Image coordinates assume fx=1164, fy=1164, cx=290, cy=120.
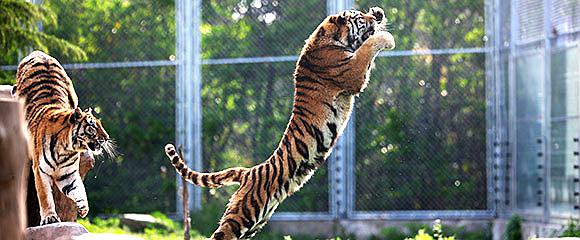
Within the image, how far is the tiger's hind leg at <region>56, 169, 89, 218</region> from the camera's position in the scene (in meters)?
6.48

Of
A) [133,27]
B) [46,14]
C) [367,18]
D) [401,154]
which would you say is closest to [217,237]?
[367,18]

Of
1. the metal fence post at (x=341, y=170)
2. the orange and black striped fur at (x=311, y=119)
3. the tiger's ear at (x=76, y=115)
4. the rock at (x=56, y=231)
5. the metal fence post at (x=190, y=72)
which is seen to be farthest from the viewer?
the metal fence post at (x=190, y=72)

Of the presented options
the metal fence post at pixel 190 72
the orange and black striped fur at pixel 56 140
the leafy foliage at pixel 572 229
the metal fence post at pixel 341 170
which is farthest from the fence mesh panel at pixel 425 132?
the orange and black striped fur at pixel 56 140

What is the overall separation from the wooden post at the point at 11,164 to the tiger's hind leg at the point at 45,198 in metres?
3.60

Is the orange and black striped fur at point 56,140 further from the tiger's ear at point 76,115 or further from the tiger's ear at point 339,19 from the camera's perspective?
the tiger's ear at point 339,19

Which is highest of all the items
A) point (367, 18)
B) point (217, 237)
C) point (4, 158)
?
point (367, 18)

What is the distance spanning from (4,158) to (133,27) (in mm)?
10148

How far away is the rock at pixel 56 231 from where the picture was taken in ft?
17.7

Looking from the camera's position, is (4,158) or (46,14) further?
(46,14)

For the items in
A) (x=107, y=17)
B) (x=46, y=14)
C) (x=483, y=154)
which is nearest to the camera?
(x=46, y=14)

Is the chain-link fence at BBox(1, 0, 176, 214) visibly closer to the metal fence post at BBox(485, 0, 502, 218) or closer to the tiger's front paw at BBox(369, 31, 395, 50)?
the metal fence post at BBox(485, 0, 502, 218)

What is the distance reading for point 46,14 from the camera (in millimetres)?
10984

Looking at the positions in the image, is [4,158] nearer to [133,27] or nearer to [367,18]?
[367,18]

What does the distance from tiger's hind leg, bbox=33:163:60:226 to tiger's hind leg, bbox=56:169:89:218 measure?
0.24ft
